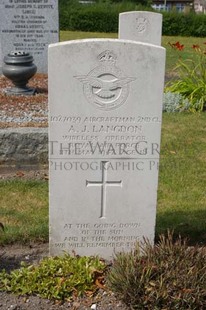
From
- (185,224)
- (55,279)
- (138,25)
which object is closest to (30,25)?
(138,25)

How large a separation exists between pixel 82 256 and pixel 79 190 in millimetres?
567

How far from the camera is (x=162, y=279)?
10.9 ft

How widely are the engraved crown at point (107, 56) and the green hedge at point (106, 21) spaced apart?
22.7 m

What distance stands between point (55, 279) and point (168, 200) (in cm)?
210

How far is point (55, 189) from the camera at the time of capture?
3.80m

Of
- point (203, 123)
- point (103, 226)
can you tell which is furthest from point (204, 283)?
point (203, 123)

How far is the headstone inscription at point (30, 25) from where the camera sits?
10719mm

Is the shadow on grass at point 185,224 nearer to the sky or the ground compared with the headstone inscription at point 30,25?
nearer to the ground

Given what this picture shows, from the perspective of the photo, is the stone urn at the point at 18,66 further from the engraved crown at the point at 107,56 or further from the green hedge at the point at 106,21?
the green hedge at the point at 106,21

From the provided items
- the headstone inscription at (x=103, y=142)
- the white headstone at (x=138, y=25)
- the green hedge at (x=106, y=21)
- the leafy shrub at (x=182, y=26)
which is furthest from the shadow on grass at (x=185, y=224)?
the leafy shrub at (x=182, y=26)

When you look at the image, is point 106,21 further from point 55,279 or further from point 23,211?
point 55,279

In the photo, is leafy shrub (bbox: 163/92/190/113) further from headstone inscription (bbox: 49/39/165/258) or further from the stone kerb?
headstone inscription (bbox: 49/39/165/258)

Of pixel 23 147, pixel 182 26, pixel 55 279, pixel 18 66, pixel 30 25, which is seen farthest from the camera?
pixel 182 26

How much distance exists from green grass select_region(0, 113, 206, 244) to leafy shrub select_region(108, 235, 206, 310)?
1.00 meters
